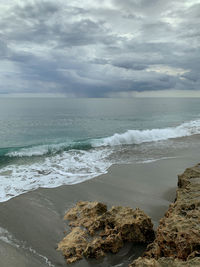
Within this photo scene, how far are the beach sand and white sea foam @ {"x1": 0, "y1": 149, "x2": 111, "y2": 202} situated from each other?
561 mm

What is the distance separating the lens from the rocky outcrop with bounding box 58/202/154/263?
167 inches

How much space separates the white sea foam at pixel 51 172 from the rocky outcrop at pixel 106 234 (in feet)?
11.4

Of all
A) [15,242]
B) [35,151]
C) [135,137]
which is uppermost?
[135,137]

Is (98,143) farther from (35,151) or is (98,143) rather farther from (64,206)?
(64,206)

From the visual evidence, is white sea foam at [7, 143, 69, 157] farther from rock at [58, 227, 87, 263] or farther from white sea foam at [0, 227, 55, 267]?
rock at [58, 227, 87, 263]

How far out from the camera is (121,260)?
13.5 ft

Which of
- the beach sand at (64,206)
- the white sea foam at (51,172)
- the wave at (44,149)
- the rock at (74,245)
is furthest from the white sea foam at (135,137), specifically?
the rock at (74,245)

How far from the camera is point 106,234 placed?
4.54 meters

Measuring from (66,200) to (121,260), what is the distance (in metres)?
3.28

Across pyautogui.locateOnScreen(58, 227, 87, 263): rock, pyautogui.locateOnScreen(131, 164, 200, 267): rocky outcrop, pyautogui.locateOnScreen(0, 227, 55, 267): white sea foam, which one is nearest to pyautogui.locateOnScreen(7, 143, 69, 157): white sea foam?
pyautogui.locateOnScreen(0, 227, 55, 267): white sea foam

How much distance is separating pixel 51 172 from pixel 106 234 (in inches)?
233

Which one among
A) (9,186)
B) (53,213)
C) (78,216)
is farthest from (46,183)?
(78,216)

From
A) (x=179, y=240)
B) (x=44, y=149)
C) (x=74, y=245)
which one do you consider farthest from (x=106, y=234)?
(x=44, y=149)

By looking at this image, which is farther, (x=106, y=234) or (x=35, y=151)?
(x=35, y=151)
